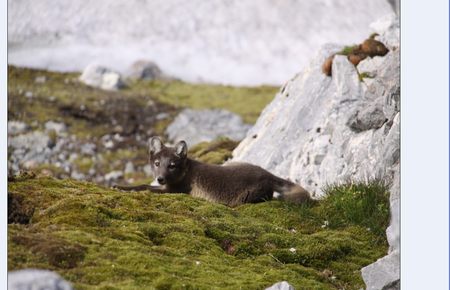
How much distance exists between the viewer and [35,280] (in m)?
11.2

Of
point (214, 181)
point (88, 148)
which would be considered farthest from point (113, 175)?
point (214, 181)

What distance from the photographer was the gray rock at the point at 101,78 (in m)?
31.8

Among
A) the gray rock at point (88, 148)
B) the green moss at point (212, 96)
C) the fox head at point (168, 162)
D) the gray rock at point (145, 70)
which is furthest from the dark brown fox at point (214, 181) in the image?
the green moss at point (212, 96)

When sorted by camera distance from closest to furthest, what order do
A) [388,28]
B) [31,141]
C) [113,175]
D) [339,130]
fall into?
[339,130] < [388,28] < [31,141] < [113,175]

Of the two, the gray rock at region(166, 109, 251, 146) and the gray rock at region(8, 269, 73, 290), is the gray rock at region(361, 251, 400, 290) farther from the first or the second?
the gray rock at region(166, 109, 251, 146)

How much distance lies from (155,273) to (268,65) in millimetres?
26760

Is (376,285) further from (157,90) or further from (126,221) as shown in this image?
(157,90)

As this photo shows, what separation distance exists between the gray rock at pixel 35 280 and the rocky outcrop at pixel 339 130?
5.14 meters

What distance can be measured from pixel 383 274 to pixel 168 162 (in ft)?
17.8

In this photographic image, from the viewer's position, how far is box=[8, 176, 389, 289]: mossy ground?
11492 millimetres

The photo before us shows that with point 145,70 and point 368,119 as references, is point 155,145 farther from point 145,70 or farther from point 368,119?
point 145,70

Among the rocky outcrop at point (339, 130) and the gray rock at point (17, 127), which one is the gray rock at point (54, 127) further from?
the rocky outcrop at point (339, 130)

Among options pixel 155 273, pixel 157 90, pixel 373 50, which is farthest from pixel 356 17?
pixel 157 90

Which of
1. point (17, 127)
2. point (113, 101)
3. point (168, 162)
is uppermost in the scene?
point (113, 101)
